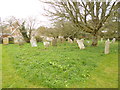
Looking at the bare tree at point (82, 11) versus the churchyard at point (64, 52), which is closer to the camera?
the churchyard at point (64, 52)

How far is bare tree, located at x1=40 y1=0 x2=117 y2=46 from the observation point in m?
9.47

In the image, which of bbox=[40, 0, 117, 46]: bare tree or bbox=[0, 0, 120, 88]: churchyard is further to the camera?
bbox=[40, 0, 117, 46]: bare tree

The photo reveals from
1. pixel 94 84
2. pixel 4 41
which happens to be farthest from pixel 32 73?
pixel 4 41

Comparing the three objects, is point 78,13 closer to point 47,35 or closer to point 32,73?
point 32,73

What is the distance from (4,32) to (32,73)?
21813mm

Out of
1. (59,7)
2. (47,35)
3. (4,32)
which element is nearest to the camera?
(59,7)

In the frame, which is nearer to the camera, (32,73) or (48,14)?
(32,73)

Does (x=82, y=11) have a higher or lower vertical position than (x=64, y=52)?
higher

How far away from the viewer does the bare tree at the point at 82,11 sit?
9469mm

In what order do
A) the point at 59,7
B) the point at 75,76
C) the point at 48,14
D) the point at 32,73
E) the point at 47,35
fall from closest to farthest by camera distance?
1. the point at 75,76
2. the point at 32,73
3. the point at 59,7
4. the point at 48,14
5. the point at 47,35

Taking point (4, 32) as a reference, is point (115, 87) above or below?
below

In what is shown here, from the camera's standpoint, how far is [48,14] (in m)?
11.2

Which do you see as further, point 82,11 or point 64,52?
point 82,11

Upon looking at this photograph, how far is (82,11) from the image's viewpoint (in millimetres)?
A: 10227
